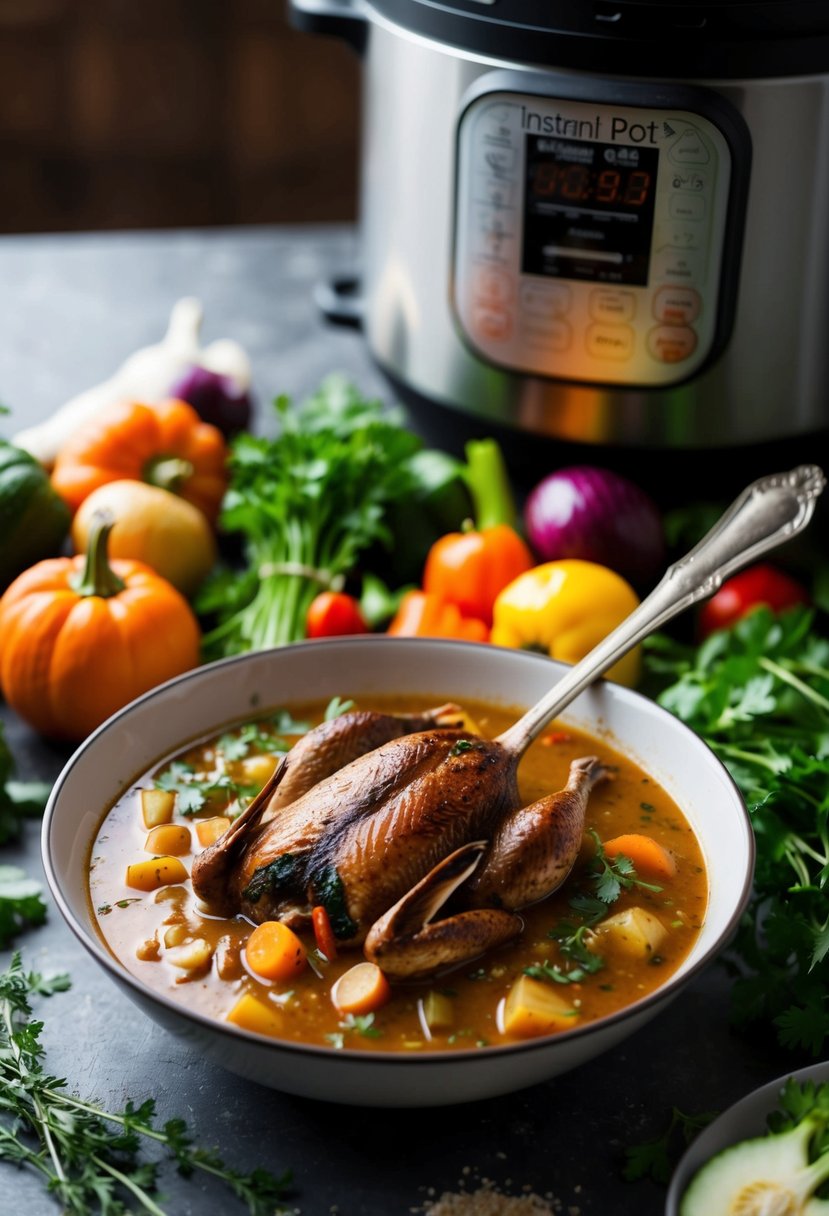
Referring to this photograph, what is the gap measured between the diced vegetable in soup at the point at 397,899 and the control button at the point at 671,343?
2.39ft

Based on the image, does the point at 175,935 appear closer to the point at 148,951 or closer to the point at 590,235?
the point at 148,951

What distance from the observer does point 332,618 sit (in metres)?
1.95

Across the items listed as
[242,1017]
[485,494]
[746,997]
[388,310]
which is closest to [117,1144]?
[242,1017]

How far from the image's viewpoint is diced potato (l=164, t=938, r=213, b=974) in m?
1.28

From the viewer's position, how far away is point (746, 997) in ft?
4.51

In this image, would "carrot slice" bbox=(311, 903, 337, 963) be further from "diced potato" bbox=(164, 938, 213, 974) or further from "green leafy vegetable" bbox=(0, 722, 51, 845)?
"green leafy vegetable" bbox=(0, 722, 51, 845)

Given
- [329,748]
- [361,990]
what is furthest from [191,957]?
[329,748]

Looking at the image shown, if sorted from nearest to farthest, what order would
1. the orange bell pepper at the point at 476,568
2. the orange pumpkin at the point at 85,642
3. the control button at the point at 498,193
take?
the orange pumpkin at the point at 85,642
the control button at the point at 498,193
the orange bell pepper at the point at 476,568

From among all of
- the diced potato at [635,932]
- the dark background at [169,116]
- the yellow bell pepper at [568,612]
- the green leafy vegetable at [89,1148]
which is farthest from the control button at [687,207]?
the dark background at [169,116]

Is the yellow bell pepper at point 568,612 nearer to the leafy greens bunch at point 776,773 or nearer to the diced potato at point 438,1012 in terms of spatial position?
the leafy greens bunch at point 776,773

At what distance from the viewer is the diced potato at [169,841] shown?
1.43 m

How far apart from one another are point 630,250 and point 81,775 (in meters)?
1.01

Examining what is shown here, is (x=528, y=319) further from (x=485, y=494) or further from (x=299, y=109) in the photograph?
(x=299, y=109)

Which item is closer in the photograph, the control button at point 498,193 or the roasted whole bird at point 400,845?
the roasted whole bird at point 400,845
